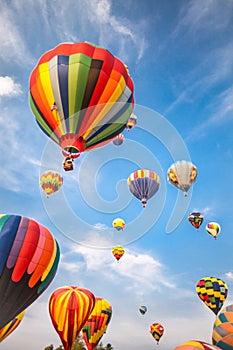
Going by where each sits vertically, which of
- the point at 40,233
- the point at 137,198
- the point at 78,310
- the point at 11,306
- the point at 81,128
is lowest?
the point at 11,306

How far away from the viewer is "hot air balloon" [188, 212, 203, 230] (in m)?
28.2

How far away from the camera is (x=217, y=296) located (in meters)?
24.0

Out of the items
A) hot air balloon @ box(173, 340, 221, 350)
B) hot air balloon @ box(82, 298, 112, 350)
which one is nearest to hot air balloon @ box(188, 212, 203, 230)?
hot air balloon @ box(82, 298, 112, 350)

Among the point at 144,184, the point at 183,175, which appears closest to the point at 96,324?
the point at 144,184

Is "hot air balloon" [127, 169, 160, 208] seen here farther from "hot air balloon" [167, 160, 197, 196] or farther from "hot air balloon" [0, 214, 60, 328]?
"hot air balloon" [0, 214, 60, 328]

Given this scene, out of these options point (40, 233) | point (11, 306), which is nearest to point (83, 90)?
point (40, 233)

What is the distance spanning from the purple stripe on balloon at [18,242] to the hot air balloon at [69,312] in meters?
6.78

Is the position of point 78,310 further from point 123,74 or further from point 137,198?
point 123,74

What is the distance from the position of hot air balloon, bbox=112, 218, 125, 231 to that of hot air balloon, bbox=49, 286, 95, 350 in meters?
10.9

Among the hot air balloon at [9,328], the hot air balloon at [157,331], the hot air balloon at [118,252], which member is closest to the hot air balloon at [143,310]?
the hot air balloon at [157,331]

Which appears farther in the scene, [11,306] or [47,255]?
[47,255]

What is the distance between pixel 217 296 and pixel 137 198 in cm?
950

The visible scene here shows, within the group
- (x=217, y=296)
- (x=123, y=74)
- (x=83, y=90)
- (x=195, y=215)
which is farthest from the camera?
(x=195, y=215)

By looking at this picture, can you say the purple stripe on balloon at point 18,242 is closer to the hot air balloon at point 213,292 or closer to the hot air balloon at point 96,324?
the hot air balloon at point 96,324
